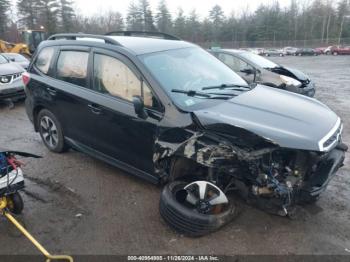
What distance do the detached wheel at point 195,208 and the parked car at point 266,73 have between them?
4762 millimetres

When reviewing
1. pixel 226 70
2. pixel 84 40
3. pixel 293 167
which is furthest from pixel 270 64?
pixel 293 167

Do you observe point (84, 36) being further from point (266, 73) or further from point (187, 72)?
point (266, 73)

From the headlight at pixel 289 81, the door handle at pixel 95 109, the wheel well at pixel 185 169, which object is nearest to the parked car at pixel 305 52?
the headlight at pixel 289 81

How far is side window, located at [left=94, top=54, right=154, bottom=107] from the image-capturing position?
3859 millimetres

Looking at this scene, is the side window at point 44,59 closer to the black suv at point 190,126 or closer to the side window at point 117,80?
the black suv at point 190,126

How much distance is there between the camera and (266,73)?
847 centimetres

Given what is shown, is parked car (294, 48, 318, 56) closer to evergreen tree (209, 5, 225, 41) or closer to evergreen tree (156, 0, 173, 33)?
evergreen tree (209, 5, 225, 41)

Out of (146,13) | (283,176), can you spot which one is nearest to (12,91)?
(283,176)

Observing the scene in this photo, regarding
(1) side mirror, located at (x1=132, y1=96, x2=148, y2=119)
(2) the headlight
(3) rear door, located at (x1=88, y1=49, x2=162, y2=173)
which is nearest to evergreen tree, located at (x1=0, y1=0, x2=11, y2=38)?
(2) the headlight

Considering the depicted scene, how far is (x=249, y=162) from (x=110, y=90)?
200cm

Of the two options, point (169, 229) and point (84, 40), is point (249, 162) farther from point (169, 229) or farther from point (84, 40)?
point (84, 40)

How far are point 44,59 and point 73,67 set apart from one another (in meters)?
0.88

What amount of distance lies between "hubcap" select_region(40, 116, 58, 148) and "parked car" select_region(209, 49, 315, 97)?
4.42 meters

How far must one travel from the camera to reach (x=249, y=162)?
10.4ft
